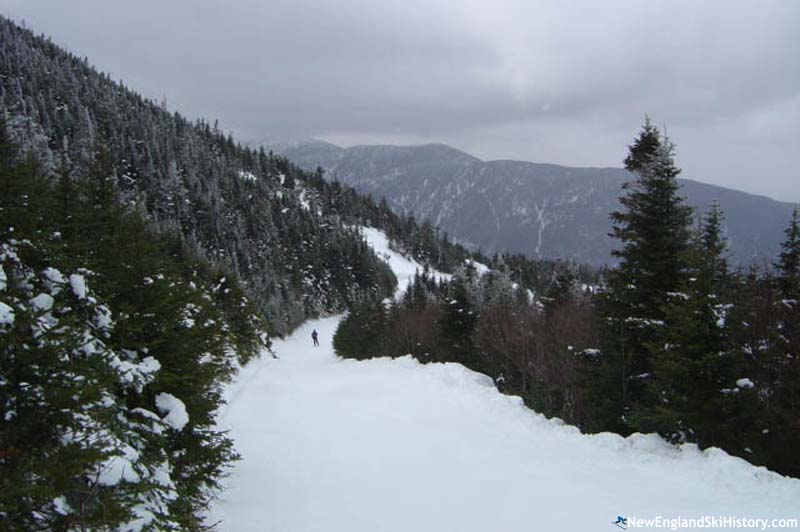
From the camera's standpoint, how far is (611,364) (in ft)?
46.5

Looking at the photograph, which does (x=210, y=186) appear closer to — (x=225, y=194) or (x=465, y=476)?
(x=225, y=194)

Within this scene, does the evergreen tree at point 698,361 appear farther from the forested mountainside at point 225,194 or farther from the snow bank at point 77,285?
the forested mountainside at point 225,194

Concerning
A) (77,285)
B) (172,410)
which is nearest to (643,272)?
(172,410)

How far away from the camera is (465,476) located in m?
9.05

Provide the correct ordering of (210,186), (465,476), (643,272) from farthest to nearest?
(210,186) < (643,272) < (465,476)

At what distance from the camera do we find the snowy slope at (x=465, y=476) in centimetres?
724

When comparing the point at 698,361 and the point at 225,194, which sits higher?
the point at 225,194

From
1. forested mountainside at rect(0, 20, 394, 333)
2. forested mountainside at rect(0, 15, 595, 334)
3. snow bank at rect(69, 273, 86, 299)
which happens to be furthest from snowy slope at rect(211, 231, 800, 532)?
forested mountainside at rect(0, 20, 394, 333)

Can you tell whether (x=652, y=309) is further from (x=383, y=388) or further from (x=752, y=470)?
(x=383, y=388)

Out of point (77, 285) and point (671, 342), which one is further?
point (671, 342)

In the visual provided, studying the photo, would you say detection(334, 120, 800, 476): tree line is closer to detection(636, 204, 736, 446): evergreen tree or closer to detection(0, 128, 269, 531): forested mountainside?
detection(636, 204, 736, 446): evergreen tree

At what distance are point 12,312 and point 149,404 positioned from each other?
10.5ft

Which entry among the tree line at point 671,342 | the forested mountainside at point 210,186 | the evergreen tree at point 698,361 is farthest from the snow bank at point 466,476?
the forested mountainside at point 210,186

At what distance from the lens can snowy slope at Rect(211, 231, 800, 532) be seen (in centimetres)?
724
